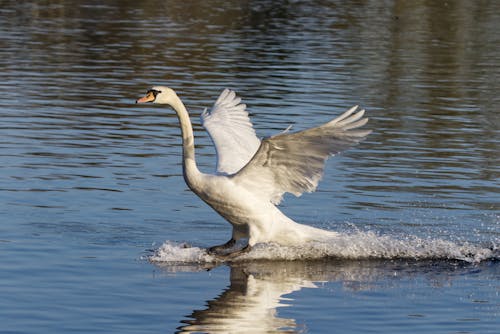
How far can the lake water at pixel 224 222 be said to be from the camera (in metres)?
10.3

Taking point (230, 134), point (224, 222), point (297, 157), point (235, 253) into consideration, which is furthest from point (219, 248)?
point (230, 134)

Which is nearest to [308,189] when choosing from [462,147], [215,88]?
[462,147]

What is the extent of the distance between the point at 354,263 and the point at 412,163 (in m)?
5.09

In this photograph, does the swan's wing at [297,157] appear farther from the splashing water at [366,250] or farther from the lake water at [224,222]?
the lake water at [224,222]

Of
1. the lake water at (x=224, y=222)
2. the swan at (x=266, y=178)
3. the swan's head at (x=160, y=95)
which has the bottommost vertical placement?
the lake water at (x=224, y=222)

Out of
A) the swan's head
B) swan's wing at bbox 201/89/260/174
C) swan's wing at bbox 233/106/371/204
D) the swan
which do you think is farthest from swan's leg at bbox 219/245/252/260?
the swan's head

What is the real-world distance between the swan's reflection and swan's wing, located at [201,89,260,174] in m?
1.17

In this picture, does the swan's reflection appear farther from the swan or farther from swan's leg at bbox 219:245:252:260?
the swan

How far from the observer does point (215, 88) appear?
955 inches

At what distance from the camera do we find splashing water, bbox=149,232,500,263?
12227 millimetres

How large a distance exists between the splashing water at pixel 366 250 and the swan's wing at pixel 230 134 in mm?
854

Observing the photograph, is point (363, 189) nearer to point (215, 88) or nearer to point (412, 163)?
point (412, 163)

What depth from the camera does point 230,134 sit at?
44.0 ft

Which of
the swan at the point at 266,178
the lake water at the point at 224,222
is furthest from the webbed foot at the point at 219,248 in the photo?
the lake water at the point at 224,222
